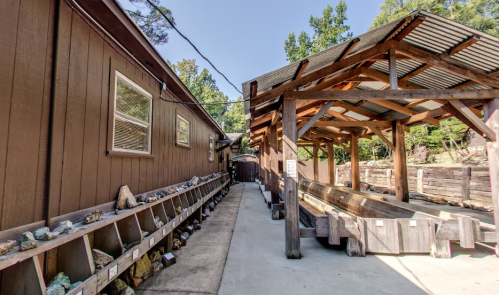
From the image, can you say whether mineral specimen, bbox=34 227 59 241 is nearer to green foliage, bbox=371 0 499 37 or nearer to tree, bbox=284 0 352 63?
green foliage, bbox=371 0 499 37

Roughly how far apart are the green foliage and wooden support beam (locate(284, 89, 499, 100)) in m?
18.6

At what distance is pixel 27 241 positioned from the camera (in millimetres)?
1371

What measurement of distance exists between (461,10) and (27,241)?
115ft

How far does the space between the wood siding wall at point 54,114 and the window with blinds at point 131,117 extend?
22 centimetres

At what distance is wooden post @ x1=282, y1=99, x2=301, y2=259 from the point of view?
321cm

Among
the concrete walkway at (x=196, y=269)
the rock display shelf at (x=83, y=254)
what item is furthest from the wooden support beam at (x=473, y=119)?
the rock display shelf at (x=83, y=254)

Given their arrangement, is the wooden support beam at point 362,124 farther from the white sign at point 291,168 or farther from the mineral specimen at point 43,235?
the mineral specimen at point 43,235

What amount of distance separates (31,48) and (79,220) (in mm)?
1510

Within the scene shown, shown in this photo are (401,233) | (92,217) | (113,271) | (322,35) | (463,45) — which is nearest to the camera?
(113,271)

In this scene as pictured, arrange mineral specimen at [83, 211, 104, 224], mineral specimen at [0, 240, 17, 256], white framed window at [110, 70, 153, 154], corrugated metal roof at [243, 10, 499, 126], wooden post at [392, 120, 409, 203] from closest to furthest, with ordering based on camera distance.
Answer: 1. mineral specimen at [0, 240, 17, 256]
2. mineral specimen at [83, 211, 104, 224]
3. white framed window at [110, 70, 153, 154]
4. corrugated metal roof at [243, 10, 499, 126]
5. wooden post at [392, 120, 409, 203]

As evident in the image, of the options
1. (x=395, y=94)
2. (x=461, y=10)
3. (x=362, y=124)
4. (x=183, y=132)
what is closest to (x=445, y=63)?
(x=395, y=94)

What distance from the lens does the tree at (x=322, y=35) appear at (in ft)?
84.3

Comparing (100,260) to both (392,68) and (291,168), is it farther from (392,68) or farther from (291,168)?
(392,68)

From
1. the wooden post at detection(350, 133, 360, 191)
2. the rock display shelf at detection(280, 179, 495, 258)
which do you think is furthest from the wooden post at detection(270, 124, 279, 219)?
the wooden post at detection(350, 133, 360, 191)
